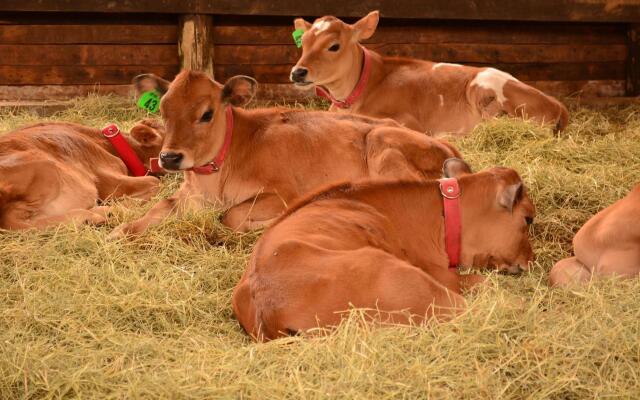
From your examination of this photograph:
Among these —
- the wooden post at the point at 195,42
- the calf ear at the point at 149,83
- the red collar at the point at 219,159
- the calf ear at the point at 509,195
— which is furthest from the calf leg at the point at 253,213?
the wooden post at the point at 195,42

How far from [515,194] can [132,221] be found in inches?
101

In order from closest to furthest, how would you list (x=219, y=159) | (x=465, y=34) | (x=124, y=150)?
(x=219, y=159)
(x=124, y=150)
(x=465, y=34)

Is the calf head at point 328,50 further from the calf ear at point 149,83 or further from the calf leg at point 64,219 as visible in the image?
the calf leg at point 64,219

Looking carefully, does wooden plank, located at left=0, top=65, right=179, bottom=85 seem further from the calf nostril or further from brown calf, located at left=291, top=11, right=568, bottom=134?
the calf nostril

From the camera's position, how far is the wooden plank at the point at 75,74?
32.8 ft

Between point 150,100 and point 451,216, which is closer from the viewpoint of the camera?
point 451,216

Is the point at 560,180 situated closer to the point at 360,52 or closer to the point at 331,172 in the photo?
the point at 331,172

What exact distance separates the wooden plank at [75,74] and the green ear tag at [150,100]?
3954 mm

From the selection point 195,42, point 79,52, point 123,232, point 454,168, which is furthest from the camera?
point 79,52

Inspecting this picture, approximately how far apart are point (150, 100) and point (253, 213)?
112 centimetres

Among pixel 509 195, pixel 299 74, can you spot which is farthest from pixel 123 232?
pixel 299 74

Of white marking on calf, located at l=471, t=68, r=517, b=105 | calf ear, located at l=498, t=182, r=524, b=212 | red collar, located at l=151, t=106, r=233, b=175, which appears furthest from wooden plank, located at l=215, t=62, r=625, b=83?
calf ear, located at l=498, t=182, r=524, b=212

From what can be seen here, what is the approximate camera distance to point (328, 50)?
346 inches

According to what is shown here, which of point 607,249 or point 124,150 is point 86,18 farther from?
point 607,249
